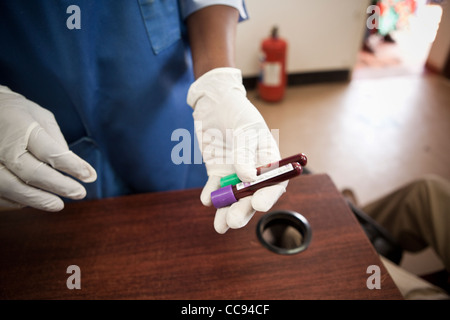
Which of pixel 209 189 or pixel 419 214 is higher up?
pixel 209 189

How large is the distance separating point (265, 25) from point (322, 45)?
640 millimetres

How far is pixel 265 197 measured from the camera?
514mm

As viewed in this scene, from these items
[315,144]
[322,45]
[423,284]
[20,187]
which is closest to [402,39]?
[322,45]

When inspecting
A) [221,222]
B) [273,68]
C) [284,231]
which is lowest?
[273,68]

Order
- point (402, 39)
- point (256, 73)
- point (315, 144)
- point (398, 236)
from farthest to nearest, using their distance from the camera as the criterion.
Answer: point (402, 39) < point (256, 73) < point (315, 144) < point (398, 236)

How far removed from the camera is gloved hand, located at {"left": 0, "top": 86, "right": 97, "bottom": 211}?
0.57 meters

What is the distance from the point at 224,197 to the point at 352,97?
278cm

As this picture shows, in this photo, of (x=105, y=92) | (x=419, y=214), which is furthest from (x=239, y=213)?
(x=419, y=214)

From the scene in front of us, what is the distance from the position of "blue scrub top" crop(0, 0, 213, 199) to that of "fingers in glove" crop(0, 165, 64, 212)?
0.65ft

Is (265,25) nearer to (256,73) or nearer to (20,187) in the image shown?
(256,73)

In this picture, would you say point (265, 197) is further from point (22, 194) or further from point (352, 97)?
point (352, 97)

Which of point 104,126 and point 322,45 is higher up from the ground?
point 104,126

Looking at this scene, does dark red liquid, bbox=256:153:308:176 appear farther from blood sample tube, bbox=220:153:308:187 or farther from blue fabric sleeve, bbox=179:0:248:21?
blue fabric sleeve, bbox=179:0:248:21
